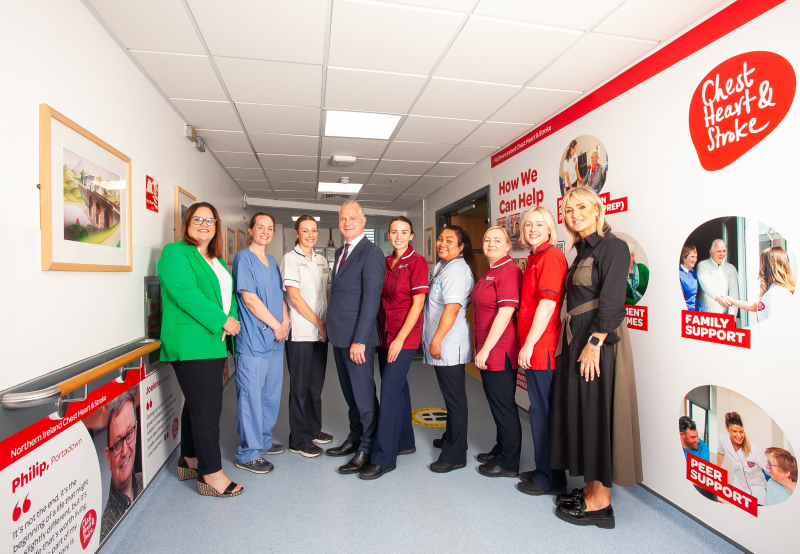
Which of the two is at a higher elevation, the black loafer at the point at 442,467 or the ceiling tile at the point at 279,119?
the ceiling tile at the point at 279,119

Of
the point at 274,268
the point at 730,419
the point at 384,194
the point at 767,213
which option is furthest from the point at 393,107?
the point at 384,194

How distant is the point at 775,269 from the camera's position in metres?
1.75

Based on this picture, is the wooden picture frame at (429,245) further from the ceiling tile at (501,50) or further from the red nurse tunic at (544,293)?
the red nurse tunic at (544,293)

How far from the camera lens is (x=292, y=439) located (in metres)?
2.93

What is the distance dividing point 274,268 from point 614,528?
2432mm

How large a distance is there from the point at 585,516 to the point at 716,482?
646 millimetres

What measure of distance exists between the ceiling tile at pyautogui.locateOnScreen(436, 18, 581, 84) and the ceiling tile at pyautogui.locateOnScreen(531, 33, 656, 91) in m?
0.09

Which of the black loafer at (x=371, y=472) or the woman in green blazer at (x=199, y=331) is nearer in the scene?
the woman in green blazer at (x=199, y=331)

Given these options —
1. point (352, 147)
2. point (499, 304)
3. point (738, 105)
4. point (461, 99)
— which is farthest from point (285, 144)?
point (738, 105)

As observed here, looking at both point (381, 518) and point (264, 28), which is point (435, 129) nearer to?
point (264, 28)

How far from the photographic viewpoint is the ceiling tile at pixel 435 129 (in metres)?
3.59

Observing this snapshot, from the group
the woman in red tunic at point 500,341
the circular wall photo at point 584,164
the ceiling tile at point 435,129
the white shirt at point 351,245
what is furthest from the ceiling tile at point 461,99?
the white shirt at point 351,245

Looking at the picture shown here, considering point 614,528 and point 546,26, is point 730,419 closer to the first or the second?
point 614,528

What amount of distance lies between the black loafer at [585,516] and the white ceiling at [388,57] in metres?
2.54
